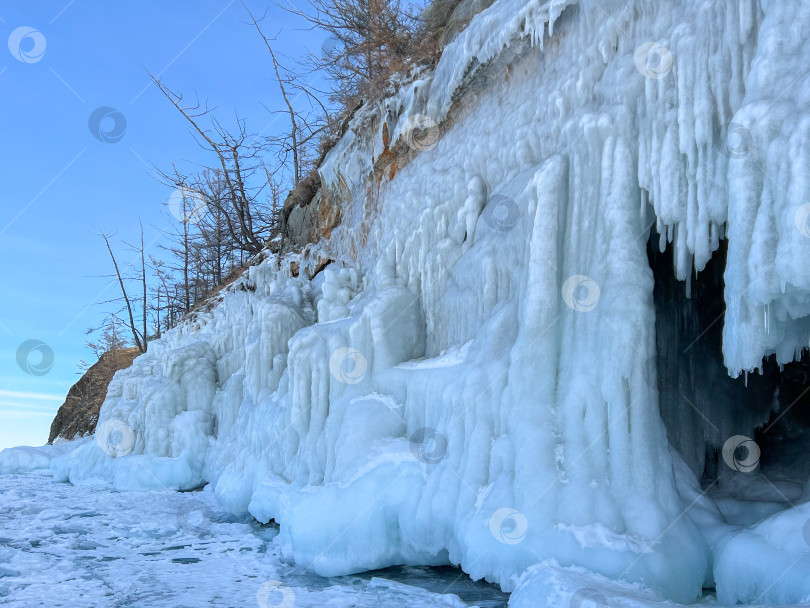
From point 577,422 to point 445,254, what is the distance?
111 inches

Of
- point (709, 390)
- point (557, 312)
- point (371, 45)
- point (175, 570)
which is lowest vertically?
point (175, 570)

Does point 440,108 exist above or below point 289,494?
above

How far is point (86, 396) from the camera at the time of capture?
2462cm

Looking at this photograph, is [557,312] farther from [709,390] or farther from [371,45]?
[371,45]

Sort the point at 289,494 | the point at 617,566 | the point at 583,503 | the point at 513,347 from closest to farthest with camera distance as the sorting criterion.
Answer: the point at 617,566 < the point at 583,503 < the point at 513,347 < the point at 289,494

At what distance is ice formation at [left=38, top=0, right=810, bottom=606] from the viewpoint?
12.0 feet

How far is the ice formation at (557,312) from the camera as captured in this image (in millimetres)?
3658

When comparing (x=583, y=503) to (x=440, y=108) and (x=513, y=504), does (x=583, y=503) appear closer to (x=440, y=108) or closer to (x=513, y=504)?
(x=513, y=504)

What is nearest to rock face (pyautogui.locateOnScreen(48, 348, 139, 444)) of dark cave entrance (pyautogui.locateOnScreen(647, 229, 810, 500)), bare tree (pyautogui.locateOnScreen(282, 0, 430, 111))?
bare tree (pyautogui.locateOnScreen(282, 0, 430, 111))

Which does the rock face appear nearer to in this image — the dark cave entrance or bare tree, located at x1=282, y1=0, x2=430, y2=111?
bare tree, located at x1=282, y1=0, x2=430, y2=111

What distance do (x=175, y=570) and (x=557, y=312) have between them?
3.84m

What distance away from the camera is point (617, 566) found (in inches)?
151

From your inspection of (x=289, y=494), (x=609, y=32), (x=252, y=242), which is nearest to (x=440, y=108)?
(x=609, y=32)

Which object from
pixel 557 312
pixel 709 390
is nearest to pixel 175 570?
pixel 557 312
